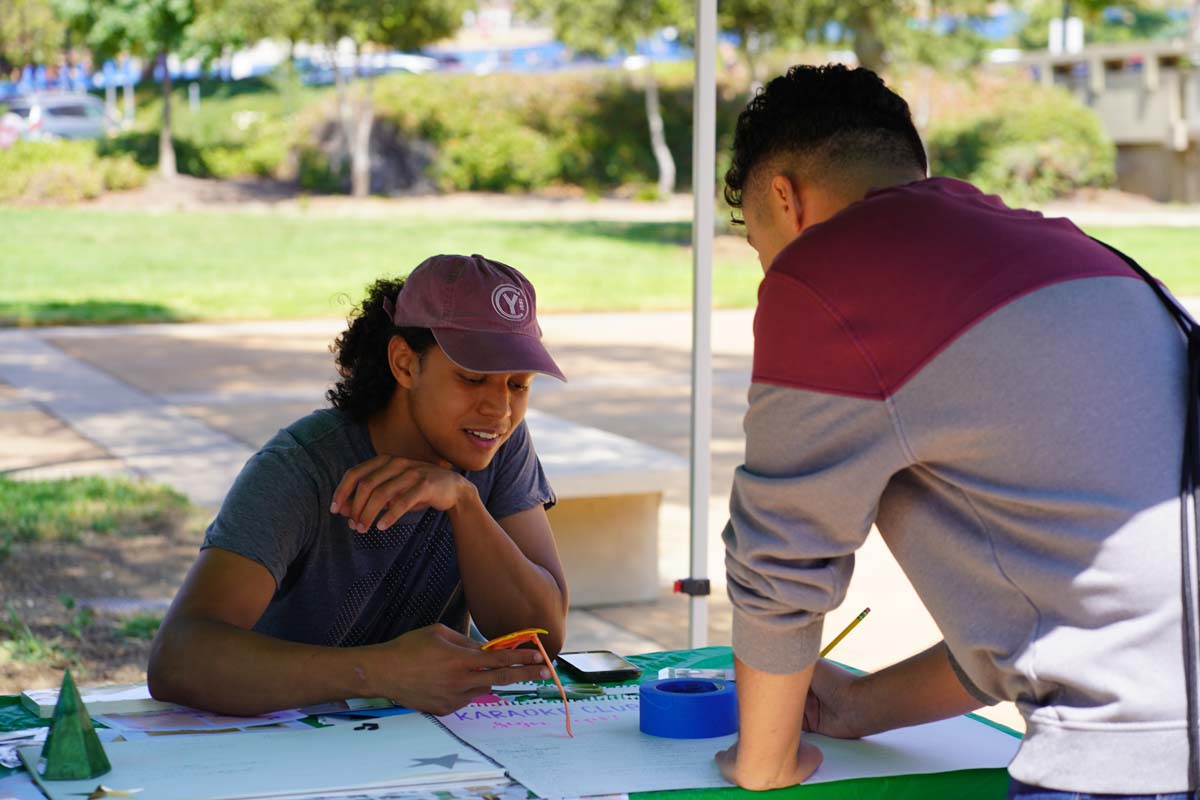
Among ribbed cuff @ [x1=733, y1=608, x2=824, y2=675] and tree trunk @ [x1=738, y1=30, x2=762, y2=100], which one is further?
tree trunk @ [x1=738, y1=30, x2=762, y2=100]

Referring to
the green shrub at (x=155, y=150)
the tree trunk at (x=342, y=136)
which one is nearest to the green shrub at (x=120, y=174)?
the green shrub at (x=155, y=150)

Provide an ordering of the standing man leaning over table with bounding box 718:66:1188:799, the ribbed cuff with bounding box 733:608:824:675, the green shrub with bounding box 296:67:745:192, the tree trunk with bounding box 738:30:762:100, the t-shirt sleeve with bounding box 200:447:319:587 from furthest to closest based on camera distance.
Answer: the green shrub with bounding box 296:67:745:192 → the tree trunk with bounding box 738:30:762:100 → the t-shirt sleeve with bounding box 200:447:319:587 → the ribbed cuff with bounding box 733:608:824:675 → the standing man leaning over table with bounding box 718:66:1188:799

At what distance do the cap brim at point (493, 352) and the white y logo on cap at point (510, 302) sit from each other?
0.03m

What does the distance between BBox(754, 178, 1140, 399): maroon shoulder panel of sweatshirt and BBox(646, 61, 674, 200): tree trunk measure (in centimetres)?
2679

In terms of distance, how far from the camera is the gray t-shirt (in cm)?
220

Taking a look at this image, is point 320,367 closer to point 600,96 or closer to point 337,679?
point 337,679

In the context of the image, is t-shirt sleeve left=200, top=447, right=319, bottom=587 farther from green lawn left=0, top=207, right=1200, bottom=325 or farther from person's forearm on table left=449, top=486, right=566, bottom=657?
green lawn left=0, top=207, right=1200, bottom=325

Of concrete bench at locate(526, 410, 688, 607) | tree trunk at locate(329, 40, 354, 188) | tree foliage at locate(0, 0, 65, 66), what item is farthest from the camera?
tree foliage at locate(0, 0, 65, 66)

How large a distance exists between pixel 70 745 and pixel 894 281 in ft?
3.43

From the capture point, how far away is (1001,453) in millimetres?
1474

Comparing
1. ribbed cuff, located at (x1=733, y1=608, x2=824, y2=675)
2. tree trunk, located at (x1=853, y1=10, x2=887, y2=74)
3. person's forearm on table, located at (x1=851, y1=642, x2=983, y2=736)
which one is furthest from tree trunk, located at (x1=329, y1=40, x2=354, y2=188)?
ribbed cuff, located at (x1=733, y1=608, x2=824, y2=675)

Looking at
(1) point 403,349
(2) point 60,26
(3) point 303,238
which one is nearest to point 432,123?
(3) point 303,238

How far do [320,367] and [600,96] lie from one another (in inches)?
764

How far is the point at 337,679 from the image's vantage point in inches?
79.5
